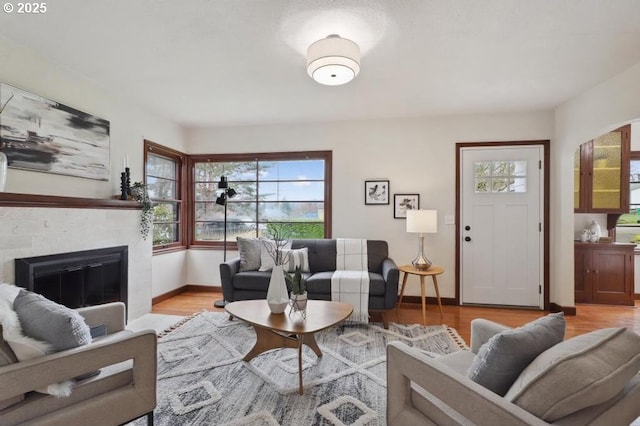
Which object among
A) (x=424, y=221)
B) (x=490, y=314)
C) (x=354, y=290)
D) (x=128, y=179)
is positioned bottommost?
(x=490, y=314)

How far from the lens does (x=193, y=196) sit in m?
4.80

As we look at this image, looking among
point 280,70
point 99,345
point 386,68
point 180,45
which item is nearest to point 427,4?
point 386,68

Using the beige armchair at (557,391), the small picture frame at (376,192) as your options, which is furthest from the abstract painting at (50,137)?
the beige armchair at (557,391)

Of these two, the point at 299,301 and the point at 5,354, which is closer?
the point at 5,354

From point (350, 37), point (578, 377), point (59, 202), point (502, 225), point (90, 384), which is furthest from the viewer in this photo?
point (502, 225)

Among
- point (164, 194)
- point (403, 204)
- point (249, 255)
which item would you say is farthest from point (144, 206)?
point (403, 204)

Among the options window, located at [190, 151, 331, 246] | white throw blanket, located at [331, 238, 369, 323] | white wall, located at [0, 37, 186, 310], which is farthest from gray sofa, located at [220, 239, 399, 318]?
white wall, located at [0, 37, 186, 310]

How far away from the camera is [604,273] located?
410 cm

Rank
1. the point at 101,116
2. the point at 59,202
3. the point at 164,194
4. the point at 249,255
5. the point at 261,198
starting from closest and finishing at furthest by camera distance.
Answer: the point at 59,202 < the point at 101,116 < the point at 249,255 < the point at 164,194 < the point at 261,198

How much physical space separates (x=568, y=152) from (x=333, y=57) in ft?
10.4

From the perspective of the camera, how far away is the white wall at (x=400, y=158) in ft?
13.2

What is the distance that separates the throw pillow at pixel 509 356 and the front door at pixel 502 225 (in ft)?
10.0

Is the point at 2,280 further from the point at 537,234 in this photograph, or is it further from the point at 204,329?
the point at 537,234

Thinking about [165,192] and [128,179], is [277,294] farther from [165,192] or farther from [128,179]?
[165,192]
